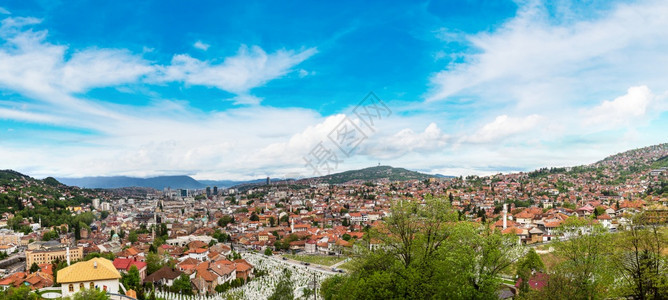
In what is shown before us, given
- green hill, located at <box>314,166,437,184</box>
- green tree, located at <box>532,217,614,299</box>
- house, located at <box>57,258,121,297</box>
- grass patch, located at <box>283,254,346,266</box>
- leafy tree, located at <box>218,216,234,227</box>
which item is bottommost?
grass patch, located at <box>283,254,346,266</box>

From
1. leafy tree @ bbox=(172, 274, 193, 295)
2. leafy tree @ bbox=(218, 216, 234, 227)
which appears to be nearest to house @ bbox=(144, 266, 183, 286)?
leafy tree @ bbox=(172, 274, 193, 295)

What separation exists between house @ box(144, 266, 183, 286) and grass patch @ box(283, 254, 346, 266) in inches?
563

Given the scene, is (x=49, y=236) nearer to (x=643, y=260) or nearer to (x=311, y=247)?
(x=311, y=247)

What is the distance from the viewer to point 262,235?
178ft

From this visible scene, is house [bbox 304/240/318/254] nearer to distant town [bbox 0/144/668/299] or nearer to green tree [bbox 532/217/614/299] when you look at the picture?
distant town [bbox 0/144/668/299]

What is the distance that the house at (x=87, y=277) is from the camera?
17.7 metres

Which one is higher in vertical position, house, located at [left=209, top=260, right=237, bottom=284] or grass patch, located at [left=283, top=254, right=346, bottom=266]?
house, located at [left=209, top=260, right=237, bottom=284]

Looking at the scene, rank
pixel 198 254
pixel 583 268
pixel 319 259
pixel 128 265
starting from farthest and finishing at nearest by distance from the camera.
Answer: pixel 319 259 → pixel 198 254 → pixel 128 265 → pixel 583 268

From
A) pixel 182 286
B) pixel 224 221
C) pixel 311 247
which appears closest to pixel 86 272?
pixel 182 286

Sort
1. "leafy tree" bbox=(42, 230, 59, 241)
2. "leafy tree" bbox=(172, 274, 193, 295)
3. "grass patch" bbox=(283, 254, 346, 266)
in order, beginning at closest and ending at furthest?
"leafy tree" bbox=(172, 274, 193, 295) < "grass patch" bbox=(283, 254, 346, 266) < "leafy tree" bbox=(42, 230, 59, 241)

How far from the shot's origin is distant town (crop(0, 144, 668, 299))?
62.3 ft

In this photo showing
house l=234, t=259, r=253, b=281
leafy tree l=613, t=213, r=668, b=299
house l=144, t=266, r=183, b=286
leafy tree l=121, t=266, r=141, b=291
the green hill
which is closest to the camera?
leafy tree l=613, t=213, r=668, b=299

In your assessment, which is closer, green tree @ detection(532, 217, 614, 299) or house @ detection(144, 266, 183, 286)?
green tree @ detection(532, 217, 614, 299)

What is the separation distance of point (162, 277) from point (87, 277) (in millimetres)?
9159
